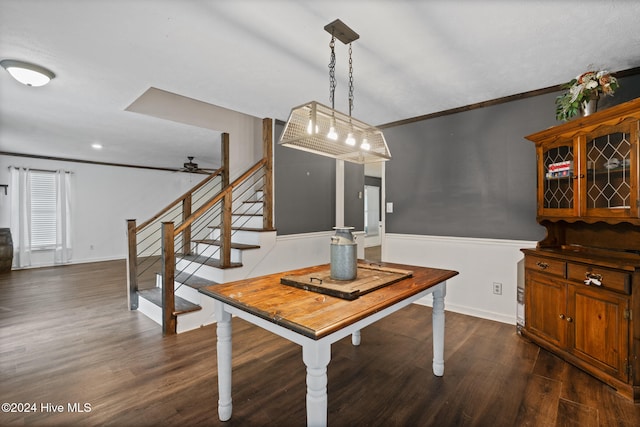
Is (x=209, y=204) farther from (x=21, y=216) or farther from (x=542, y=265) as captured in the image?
(x=21, y=216)

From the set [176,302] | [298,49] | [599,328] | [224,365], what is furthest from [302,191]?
[599,328]

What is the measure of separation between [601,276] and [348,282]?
177 cm

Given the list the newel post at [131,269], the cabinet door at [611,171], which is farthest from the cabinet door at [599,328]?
the newel post at [131,269]

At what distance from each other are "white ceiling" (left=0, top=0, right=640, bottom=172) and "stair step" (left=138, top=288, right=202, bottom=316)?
2.11 m

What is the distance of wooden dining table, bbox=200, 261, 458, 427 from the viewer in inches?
46.5

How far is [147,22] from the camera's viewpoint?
1847mm

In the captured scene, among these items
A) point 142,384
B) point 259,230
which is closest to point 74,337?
point 142,384

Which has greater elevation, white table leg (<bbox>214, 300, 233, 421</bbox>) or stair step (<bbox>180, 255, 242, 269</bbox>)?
stair step (<bbox>180, 255, 242, 269</bbox>)

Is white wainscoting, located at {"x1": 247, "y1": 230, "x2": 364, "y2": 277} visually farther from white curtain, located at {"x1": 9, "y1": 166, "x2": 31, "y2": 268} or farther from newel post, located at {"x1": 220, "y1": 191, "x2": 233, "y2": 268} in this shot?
white curtain, located at {"x1": 9, "y1": 166, "x2": 31, "y2": 268}

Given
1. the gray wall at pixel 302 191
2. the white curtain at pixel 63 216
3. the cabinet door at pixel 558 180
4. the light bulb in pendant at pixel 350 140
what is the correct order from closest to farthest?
the light bulb in pendant at pixel 350 140
the cabinet door at pixel 558 180
the gray wall at pixel 302 191
the white curtain at pixel 63 216

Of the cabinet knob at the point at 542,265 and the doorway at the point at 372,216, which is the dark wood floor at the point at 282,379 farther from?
the doorway at the point at 372,216

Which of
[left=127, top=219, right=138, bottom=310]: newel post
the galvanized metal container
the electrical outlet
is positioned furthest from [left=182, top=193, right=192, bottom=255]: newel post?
the electrical outlet

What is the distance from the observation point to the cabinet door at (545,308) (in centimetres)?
232

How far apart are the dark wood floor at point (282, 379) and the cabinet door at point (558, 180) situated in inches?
46.8
